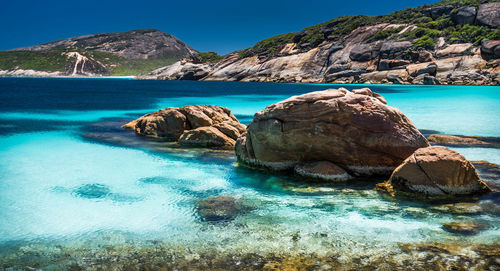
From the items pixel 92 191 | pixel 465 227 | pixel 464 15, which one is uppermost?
pixel 464 15

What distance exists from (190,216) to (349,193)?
476cm

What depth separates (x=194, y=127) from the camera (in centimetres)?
2062

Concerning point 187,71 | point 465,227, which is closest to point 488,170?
point 465,227

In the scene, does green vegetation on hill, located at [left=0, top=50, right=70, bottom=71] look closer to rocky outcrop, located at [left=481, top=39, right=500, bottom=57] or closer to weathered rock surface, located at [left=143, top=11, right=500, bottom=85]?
weathered rock surface, located at [left=143, top=11, right=500, bottom=85]

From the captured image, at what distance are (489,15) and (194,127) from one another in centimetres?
8593

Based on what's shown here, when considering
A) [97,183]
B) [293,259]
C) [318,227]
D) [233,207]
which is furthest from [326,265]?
[97,183]

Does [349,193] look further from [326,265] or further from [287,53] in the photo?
[287,53]

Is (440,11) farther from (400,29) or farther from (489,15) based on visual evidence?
(489,15)

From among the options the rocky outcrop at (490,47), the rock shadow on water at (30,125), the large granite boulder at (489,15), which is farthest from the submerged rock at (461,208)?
the large granite boulder at (489,15)

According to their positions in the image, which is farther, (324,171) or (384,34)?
(384,34)

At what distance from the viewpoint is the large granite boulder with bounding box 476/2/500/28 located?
77.1m

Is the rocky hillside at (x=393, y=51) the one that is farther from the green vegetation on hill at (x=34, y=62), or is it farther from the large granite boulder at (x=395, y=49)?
the green vegetation on hill at (x=34, y=62)

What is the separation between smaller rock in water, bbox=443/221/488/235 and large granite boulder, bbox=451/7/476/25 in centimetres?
9242

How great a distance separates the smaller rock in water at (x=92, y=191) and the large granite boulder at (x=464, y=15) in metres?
95.0
